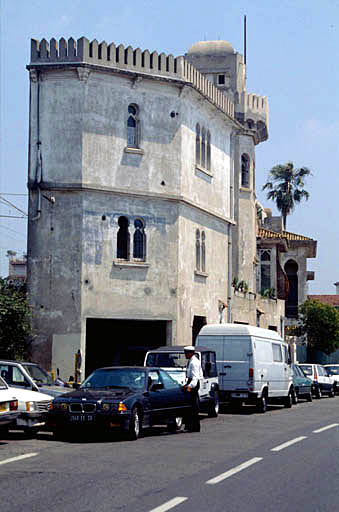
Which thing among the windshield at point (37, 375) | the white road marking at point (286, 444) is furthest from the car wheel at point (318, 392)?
the white road marking at point (286, 444)

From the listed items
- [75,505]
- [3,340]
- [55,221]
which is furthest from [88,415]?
[55,221]

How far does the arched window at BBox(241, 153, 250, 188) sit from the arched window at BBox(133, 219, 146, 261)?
1333 cm

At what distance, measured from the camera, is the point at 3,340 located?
2966cm

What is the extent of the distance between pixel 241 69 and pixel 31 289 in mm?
19299

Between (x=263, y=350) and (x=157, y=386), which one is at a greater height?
(x=263, y=350)

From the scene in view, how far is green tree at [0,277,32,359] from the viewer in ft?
96.7

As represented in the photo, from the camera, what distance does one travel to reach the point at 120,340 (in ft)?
116

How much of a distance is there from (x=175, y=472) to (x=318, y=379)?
1023 inches

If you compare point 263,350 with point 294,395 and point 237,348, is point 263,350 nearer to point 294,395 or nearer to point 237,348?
point 237,348

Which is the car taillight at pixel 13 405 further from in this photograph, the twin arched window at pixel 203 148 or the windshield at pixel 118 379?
the twin arched window at pixel 203 148

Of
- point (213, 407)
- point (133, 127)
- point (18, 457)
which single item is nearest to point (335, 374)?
point (133, 127)

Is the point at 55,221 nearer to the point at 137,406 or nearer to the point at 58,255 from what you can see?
the point at 58,255

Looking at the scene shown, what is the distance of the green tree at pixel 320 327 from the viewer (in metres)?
59.7

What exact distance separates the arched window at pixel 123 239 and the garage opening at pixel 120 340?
119 inches
